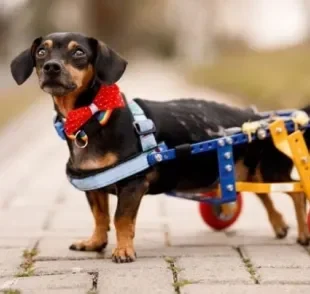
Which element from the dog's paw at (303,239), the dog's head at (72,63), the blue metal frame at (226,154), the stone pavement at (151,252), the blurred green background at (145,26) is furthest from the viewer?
the blurred green background at (145,26)

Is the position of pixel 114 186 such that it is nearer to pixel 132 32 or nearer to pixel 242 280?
pixel 242 280

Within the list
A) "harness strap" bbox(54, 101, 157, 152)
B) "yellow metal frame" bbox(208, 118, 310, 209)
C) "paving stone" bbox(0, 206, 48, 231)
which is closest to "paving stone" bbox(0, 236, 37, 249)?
"paving stone" bbox(0, 206, 48, 231)

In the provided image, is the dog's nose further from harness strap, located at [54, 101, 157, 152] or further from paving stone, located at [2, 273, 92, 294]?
paving stone, located at [2, 273, 92, 294]

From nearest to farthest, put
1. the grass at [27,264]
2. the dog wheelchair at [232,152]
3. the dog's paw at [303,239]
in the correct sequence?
1. the grass at [27,264]
2. the dog wheelchair at [232,152]
3. the dog's paw at [303,239]

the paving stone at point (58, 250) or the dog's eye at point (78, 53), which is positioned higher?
the dog's eye at point (78, 53)

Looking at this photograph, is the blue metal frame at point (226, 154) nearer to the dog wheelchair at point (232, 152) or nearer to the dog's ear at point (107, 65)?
the dog wheelchair at point (232, 152)

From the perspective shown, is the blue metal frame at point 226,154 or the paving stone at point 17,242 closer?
the blue metal frame at point 226,154

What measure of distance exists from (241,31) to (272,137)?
46.2 meters

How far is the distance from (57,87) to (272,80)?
13.4 meters

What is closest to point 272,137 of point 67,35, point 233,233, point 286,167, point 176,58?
point 286,167

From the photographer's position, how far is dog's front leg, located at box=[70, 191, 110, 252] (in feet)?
14.1

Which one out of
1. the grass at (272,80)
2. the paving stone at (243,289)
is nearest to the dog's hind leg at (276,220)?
the paving stone at (243,289)

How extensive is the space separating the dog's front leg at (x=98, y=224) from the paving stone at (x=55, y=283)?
63 cm

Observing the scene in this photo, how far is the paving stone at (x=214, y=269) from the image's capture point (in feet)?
11.7
